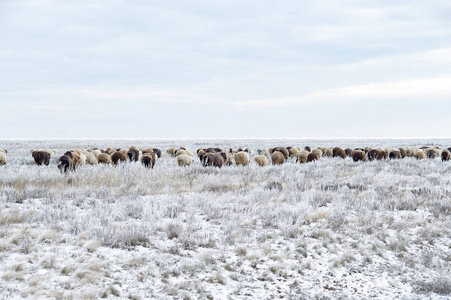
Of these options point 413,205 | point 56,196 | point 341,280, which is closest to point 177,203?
point 56,196

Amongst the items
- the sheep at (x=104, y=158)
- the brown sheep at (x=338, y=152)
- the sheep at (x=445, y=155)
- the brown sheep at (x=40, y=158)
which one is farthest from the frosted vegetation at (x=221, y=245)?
the brown sheep at (x=338, y=152)

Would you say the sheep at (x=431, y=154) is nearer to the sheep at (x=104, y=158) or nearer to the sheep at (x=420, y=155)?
the sheep at (x=420, y=155)

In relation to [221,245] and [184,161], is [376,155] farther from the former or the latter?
[221,245]

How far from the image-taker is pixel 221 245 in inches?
255

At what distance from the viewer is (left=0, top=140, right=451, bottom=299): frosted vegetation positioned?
5098 millimetres

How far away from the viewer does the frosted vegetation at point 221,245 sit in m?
5.10

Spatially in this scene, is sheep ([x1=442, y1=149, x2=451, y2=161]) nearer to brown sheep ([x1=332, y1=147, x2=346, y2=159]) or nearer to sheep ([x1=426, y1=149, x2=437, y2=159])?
sheep ([x1=426, y1=149, x2=437, y2=159])

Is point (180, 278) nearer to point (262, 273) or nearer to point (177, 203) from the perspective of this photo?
point (262, 273)

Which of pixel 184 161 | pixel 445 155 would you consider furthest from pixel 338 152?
pixel 184 161

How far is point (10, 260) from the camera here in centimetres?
522

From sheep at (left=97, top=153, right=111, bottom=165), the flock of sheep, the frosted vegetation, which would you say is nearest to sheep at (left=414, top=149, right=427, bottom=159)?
the flock of sheep

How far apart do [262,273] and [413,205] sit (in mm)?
5856

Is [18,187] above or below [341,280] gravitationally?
above

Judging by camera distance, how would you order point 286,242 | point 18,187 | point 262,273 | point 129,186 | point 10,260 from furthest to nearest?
point 129,186 → point 18,187 → point 286,242 → point 262,273 → point 10,260
